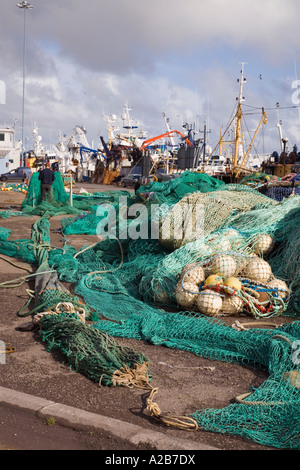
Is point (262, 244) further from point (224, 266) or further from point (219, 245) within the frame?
point (224, 266)

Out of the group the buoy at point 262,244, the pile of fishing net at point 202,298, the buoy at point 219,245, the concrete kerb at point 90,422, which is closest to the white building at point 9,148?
the pile of fishing net at point 202,298

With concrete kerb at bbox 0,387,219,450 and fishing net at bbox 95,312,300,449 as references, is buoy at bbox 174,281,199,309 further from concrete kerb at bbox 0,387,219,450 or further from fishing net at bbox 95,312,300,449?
concrete kerb at bbox 0,387,219,450

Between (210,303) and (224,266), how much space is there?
1.78ft

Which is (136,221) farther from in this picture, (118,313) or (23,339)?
(23,339)

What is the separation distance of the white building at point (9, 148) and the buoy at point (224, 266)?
50306 millimetres

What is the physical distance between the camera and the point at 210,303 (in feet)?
17.8

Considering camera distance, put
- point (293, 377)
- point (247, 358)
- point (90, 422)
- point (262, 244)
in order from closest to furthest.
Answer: point (90, 422) < point (293, 377) < point (247, 358) < point (262, 244)

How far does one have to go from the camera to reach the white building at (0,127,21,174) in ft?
180

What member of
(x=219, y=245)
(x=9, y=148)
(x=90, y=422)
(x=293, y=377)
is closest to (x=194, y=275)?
(x=219, y=245)

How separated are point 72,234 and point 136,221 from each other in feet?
11.9

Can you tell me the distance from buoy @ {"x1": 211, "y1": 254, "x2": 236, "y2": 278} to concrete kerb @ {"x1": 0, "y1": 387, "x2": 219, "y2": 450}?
113 inches

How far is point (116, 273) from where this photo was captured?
7.28 m

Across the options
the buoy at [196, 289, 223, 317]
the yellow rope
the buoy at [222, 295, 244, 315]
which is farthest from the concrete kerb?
the buoy at [222, 295, 244, 315]

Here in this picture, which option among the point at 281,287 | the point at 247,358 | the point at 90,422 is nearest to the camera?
the point at 90,422
